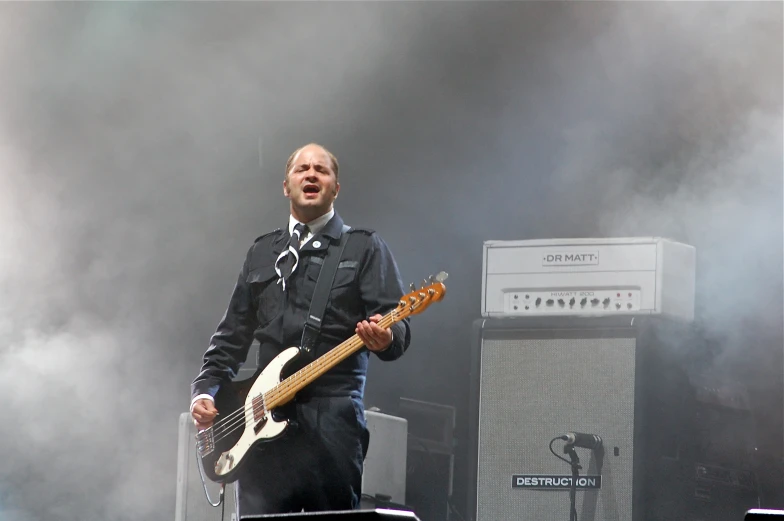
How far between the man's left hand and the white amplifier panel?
104 centimetres

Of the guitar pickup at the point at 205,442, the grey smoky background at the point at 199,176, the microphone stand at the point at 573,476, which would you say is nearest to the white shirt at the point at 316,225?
the guitar pickup at the point at 205,442

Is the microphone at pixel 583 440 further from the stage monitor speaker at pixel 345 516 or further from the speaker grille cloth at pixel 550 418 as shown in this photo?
the stage monitor speaker at pixel 345 516

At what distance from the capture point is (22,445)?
4.45m

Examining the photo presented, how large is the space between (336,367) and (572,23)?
1.92 metres

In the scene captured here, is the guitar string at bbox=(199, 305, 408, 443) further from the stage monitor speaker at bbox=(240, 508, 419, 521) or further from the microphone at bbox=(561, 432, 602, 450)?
the stage monitor speaker at bbox=(240, 508, 419, 521)

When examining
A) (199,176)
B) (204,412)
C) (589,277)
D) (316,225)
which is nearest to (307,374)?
(204,412)

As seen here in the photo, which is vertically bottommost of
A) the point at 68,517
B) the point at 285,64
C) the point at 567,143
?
the point at 68,517

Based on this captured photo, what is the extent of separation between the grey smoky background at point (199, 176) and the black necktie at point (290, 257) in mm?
1302

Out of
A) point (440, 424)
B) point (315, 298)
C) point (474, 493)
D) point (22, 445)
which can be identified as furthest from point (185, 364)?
point (315, 298)

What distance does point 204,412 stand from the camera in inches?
118

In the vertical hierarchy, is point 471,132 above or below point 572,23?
below

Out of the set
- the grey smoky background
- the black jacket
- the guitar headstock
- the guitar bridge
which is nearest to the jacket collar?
the black jacket

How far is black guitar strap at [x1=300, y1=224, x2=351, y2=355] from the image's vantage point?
296cm

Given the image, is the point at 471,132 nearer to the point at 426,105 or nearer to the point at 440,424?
the point at 426,105
